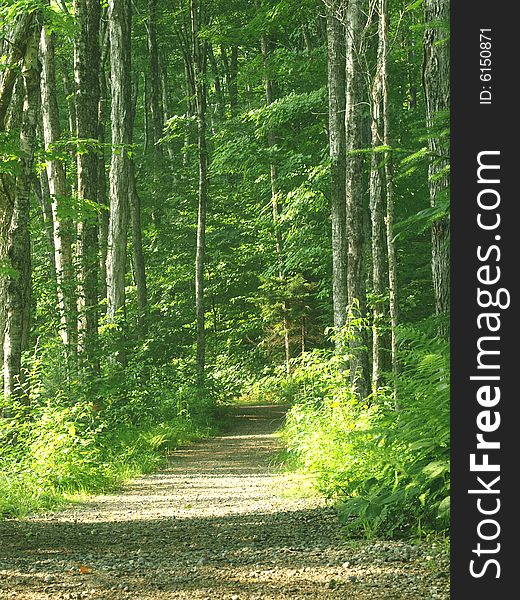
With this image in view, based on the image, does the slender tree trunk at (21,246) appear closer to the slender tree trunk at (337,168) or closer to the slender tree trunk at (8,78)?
the slender tree trunk at (8,78)

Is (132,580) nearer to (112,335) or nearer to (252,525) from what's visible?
(252,525)

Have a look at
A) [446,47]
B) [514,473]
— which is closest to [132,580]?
[514,473]

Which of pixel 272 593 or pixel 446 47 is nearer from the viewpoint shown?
pixel 272 593

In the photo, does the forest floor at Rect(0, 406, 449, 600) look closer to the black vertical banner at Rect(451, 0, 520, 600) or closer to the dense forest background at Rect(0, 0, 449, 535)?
the dense forest background at Rect(0, 0, 449, 535)

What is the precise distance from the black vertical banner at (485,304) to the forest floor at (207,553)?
1216 mm

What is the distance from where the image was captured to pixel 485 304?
344 centimetres

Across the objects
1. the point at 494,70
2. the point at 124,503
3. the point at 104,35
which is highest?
the point at 104,35

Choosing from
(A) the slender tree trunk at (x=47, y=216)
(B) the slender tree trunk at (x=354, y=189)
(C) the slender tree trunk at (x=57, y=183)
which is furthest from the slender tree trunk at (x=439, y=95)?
(A) the slender tree trunk at (x=47, y=216)

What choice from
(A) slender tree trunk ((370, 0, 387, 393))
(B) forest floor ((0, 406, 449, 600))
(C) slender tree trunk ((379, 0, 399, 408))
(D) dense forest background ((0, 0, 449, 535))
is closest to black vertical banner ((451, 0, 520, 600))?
(B) forest floor ((0, 406, 449, 600))

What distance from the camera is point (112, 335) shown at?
1436 centimetres

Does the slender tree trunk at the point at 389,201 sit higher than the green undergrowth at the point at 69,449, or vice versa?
the slender tree trunk at the point at 389,201

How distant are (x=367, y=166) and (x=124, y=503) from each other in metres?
12.2

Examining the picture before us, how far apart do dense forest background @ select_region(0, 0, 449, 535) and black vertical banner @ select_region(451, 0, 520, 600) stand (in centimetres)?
161

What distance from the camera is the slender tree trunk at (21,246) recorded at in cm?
1027
